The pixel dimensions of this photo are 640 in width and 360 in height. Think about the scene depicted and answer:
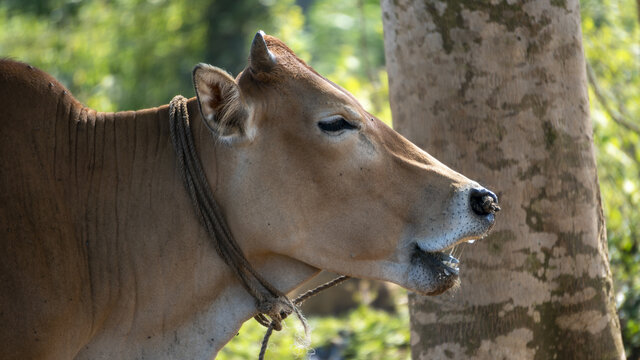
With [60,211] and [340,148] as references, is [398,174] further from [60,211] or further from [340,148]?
[60,211]

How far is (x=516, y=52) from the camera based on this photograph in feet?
11.2

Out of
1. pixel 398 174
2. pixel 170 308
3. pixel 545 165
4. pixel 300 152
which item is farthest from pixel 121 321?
pixel 545 165

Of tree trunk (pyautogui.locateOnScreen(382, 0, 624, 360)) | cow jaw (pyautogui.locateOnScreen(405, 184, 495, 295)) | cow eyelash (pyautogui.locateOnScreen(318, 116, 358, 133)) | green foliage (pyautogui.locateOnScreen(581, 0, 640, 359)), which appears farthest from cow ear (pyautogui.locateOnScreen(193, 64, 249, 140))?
green foliage (pyautogui.locateOnScreen(581, 0, 640, 359))

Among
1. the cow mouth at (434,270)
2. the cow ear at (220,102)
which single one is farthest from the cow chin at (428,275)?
the cow ear at (220,102)

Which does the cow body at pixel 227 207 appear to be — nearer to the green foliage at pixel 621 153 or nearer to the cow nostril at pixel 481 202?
the cow nostril at pixel 481 202

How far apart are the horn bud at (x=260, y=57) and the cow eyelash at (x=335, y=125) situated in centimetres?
29

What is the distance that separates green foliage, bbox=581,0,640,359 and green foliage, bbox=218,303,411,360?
1836 millimetres

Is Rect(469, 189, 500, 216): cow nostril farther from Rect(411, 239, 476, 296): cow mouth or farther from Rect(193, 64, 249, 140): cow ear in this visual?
Rect(193, 64, 249, 140): cow ear

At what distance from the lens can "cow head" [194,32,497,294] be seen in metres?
2.84

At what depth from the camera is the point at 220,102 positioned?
2816mm

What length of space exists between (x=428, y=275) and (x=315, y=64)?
13.8 m

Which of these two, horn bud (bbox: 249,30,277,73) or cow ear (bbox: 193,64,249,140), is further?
horn bud (bbox: 249,30,277,73)

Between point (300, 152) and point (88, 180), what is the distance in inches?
30.2

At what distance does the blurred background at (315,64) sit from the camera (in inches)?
264
